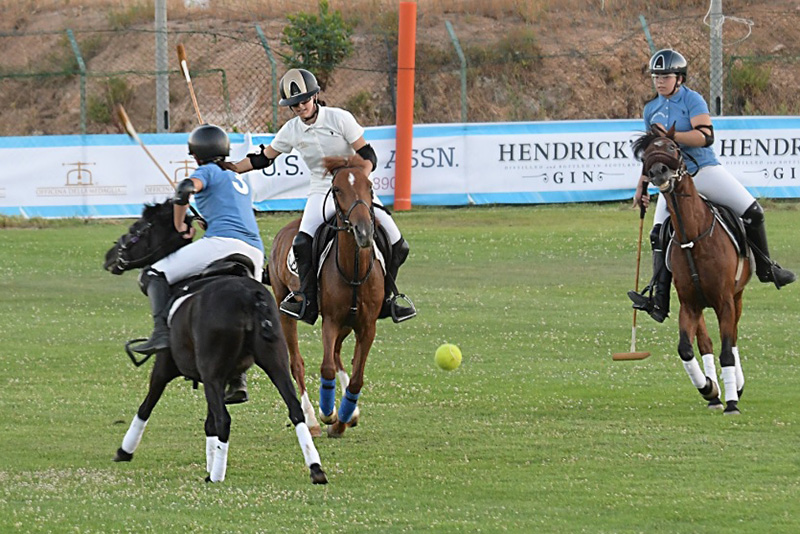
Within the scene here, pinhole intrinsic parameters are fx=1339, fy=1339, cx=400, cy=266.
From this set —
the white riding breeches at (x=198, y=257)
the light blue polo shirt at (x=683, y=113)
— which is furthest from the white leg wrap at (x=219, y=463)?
the light blue polo shirt at (x=683, y=113)

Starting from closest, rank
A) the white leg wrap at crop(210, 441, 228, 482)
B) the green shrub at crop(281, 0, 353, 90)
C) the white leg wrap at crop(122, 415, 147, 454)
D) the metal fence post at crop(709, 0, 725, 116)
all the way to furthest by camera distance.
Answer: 1. the white leg wrap at crop(210, 441, 228, 482)
2. the white leg wrap at crop(122, 415, 147, 454)
3. the metal fence post at crop(709, 0, 725, 116)
4. the green shrub at crop(281, 0, 353, 90)

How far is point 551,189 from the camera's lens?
1114 inches

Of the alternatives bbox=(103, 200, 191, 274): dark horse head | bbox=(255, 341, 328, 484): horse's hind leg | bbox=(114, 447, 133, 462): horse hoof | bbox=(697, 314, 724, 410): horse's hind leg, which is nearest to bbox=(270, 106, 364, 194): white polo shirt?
bbox=(103, 200, 191, 274): dark horse head

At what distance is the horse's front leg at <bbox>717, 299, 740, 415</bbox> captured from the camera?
35.5ft

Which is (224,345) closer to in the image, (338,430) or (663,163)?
(338,430)

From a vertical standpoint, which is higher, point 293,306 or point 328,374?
point 293,306

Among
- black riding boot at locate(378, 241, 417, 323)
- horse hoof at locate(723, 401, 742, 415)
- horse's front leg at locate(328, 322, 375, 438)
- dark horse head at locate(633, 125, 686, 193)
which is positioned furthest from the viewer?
horse hoof at locate(723, 401, 742, 415)

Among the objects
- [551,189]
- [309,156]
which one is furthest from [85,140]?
[309,156]

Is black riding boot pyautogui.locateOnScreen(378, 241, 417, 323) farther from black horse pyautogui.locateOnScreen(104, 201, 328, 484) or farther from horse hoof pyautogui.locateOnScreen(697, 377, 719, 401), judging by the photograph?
horse hoof pyautogui.locateOnScreen(697, 377, 719, 401)

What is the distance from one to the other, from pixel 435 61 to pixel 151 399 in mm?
29185

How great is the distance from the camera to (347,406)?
10.1 m

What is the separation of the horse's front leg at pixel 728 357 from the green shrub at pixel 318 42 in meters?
23.7

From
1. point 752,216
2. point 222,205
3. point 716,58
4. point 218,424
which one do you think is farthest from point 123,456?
point 716,58

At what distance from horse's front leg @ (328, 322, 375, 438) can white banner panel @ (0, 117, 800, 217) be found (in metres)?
16.6
